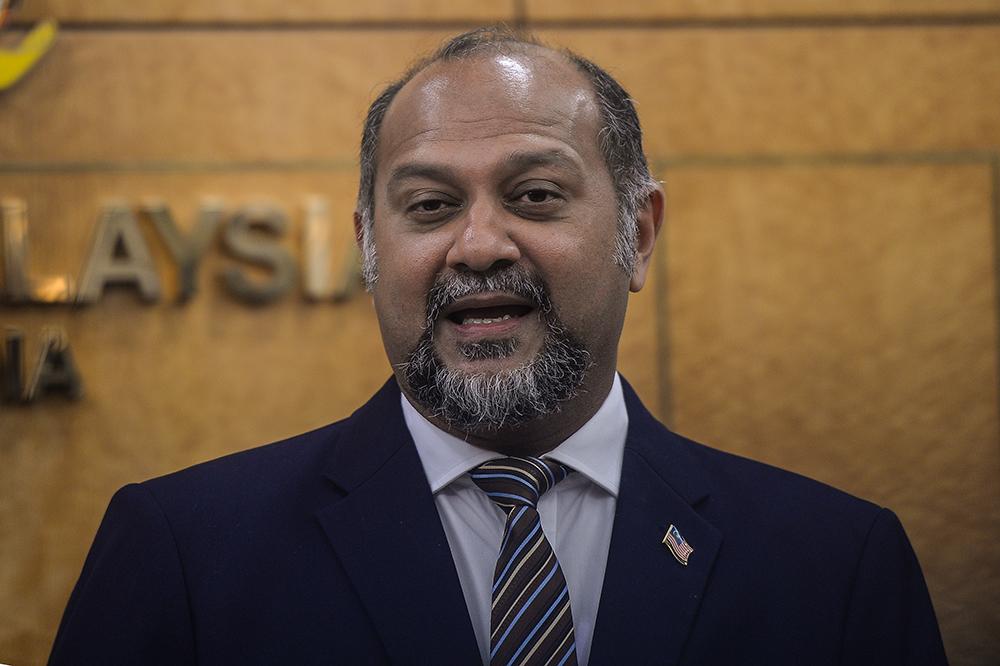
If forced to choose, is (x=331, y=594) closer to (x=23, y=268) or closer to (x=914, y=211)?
(x=23, y=268)

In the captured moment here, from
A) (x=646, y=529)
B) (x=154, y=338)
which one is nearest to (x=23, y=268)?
(x=154, y=338)

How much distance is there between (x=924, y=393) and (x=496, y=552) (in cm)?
193

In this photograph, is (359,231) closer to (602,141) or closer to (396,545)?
A: (602,141)

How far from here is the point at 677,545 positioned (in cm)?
162

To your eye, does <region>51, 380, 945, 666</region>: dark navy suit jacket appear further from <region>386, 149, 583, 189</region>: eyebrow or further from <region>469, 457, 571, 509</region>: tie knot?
<region>386, 149, 583, 189</region>: eyebrow

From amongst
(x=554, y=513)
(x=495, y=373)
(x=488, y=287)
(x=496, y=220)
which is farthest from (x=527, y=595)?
(x=496, y=220)

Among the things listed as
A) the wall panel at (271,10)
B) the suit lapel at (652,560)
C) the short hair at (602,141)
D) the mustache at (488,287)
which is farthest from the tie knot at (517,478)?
the wall panel at (271,10)

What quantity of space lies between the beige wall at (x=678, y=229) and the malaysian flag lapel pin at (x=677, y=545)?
1.44 meters

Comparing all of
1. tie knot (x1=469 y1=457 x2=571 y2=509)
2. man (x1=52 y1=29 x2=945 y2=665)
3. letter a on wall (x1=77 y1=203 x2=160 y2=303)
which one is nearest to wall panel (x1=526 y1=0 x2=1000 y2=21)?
letter a on wall (x1=77 y1=203 x2=160 y2=303)

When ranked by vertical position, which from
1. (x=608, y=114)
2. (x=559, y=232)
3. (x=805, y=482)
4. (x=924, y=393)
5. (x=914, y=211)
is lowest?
(x=924, y=393)

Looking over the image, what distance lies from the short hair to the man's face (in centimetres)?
3

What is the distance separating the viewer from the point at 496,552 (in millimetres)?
1600

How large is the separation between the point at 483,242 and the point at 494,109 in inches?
9.3

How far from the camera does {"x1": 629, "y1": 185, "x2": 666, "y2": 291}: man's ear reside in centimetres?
184
